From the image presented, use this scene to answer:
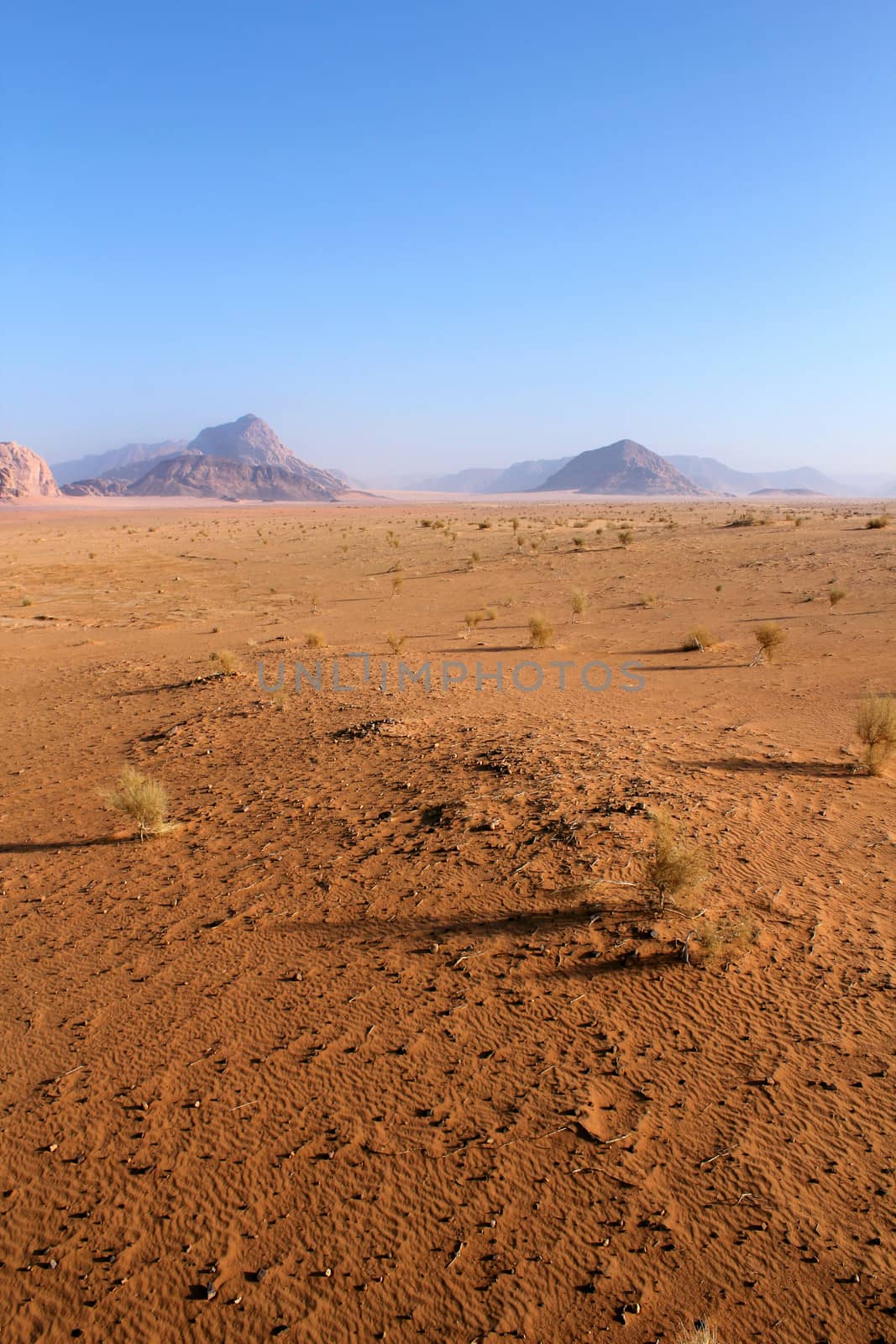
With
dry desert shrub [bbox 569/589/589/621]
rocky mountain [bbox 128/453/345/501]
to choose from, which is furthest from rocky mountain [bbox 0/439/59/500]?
dry desert shrub [bbox 569/589/589/621]

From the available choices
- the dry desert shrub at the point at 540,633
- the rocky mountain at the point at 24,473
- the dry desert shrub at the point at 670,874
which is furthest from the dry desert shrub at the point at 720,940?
the rocky mountain at the point at 24,473

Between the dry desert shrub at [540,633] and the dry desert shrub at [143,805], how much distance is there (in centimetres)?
898

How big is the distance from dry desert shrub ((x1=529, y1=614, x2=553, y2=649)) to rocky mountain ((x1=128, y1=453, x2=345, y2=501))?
6099 inches

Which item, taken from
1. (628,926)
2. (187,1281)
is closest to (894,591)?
(628,926)

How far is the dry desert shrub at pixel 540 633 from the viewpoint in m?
14.9

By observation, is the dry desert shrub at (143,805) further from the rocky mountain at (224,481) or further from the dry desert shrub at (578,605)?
the rocky mountain at (224,481)

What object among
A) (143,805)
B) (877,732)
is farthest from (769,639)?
(143,805)

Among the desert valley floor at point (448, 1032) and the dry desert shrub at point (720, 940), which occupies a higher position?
the dry desert shrub at point (720, 940)

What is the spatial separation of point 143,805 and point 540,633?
9.25 metres

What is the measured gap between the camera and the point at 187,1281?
309 cm

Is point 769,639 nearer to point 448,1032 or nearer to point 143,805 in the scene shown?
point 143,805

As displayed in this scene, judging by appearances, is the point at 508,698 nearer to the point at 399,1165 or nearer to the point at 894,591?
the point at 399,1165

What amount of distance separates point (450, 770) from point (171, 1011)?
3727mm

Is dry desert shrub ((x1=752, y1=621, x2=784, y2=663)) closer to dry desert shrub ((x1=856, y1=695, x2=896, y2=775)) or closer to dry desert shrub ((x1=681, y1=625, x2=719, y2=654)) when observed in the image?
dry desert shrub ((x1=681, y1=625, x2=719, y2=654))
